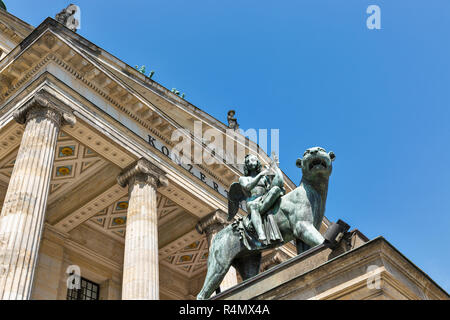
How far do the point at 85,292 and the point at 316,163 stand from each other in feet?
60.7

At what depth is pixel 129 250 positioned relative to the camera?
58.4ft

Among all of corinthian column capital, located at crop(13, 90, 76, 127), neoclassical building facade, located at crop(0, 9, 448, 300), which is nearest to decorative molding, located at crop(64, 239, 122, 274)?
neoclassical building facade, located at crop(0, 9, 448, 300)

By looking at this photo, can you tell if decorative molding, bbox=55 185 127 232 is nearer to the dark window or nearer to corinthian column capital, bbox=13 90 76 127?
the dark window

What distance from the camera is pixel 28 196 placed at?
590 inches

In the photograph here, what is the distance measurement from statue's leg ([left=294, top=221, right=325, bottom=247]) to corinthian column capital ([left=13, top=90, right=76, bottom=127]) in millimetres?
11808

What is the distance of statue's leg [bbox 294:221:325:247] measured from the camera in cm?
699

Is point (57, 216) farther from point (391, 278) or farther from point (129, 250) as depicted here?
point (391, 278)

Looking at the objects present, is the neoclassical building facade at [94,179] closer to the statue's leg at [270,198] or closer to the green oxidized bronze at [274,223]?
the green oxidized bronze at [274,223]

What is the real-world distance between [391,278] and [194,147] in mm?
17909

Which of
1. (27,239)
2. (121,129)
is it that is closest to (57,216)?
(121,129)

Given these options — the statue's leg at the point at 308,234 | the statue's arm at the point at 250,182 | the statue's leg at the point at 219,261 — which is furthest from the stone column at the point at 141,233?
the statue's leg at the point at 308,234

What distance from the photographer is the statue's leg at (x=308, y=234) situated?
22.9 ft

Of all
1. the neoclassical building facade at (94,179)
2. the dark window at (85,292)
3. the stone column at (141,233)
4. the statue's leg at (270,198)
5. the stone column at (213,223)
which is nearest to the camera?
the statue's leg at (270,198)
